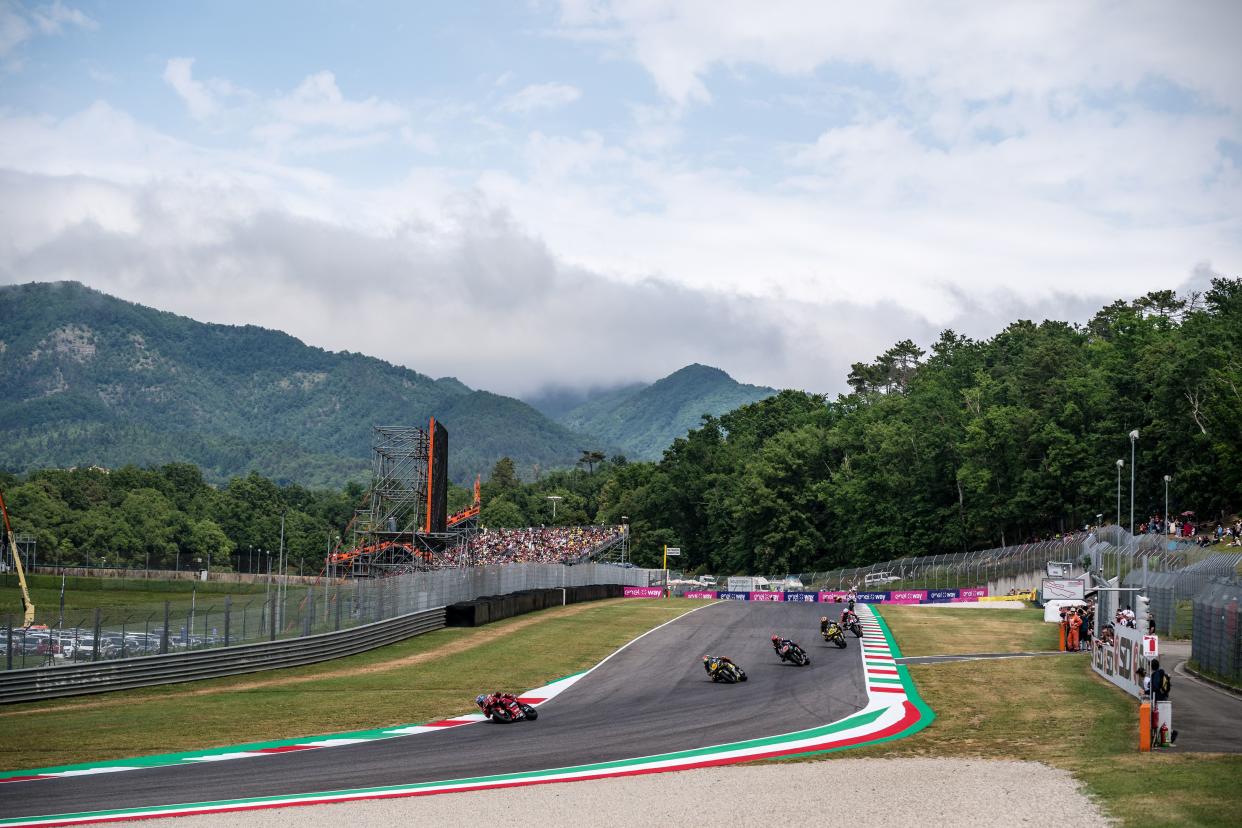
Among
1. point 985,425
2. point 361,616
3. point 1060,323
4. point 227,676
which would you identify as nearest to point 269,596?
point 227,676

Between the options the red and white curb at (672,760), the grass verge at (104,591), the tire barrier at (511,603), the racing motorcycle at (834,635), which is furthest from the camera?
the grass verge at (104,591)

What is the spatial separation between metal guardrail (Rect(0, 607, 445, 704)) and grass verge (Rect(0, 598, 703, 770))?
0.33 metres

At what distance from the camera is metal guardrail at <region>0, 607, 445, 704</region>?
27.4 m

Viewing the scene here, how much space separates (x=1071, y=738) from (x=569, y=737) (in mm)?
9558

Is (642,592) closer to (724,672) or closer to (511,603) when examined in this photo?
(511,603)

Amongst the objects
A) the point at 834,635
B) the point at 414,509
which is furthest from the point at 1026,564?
the point at 414,509

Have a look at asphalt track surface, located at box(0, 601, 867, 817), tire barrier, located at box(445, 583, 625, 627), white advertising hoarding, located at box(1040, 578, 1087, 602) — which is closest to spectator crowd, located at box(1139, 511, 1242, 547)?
white advertising hoarding, located at box(1040, 578, 1087, 602)

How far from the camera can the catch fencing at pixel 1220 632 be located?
92.5 feet

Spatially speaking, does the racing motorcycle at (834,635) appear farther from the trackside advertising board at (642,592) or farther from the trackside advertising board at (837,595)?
the trackside advertising board at (642,592)

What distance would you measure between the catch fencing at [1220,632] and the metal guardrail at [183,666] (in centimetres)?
2413

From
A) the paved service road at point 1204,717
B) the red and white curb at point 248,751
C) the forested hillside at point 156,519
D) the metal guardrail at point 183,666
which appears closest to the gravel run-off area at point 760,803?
the paved service road at point 1204,717

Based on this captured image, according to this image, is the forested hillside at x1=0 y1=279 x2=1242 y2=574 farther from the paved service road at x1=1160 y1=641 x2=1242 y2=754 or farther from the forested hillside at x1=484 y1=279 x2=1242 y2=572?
the paved service road at x1=1160 y1=641 x2=1242 y2=754

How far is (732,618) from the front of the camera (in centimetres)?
5419

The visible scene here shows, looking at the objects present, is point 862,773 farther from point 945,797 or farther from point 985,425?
point 985,425
